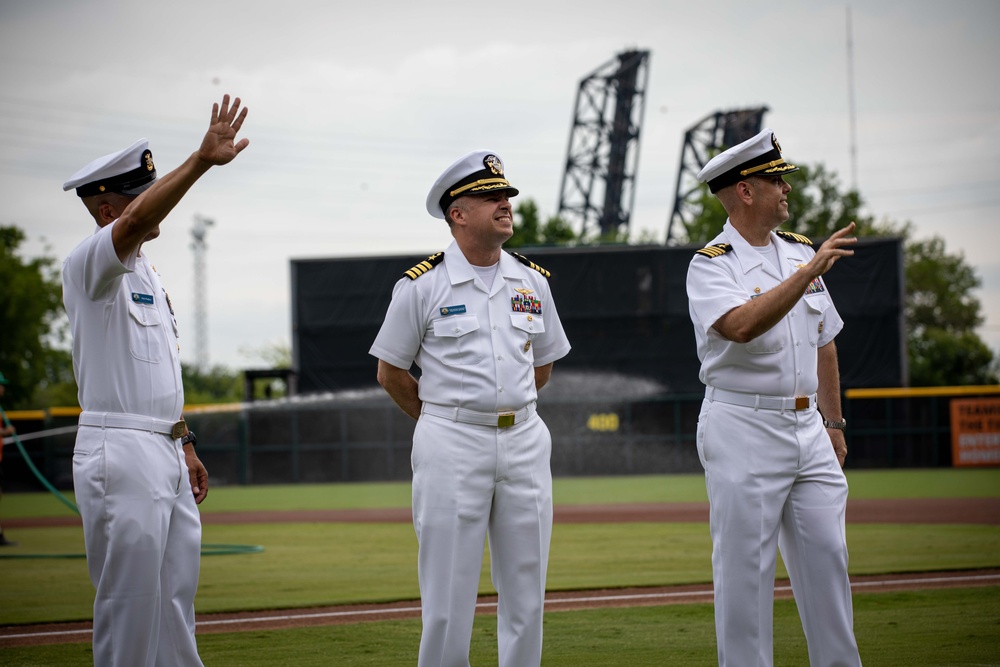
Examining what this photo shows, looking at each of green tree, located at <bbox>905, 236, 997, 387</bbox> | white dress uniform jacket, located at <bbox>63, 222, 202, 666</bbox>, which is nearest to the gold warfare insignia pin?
white dress uniform jacket, located at <bbox>63, 222, 202, 666</bbox>

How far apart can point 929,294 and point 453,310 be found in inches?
3183

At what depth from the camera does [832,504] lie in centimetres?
500

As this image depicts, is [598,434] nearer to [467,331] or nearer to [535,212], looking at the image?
[467,331]

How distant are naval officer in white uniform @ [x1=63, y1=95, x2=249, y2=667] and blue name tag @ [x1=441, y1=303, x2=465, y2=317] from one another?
1.20 m

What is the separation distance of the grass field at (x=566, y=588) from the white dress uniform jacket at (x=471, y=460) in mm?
2189

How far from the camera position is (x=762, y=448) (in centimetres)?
500

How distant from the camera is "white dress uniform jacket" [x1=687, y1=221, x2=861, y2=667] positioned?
16.3 feet

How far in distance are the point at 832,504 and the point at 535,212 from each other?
55040 mm

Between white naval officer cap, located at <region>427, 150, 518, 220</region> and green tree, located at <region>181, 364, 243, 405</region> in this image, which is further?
green tree, located at <region>181, 364, 243, 405</region>

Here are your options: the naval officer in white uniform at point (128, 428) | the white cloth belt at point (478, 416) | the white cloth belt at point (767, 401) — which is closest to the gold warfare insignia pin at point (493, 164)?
the white cloth belt at point (478, 416)

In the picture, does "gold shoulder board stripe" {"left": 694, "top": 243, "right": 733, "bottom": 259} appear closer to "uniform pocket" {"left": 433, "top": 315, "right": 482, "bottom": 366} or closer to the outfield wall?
"uniform pocket" {"left": 433, "top": 315, "right": 482, "bottom": 366}

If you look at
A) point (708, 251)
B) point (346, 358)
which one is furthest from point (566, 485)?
point (708, 251)

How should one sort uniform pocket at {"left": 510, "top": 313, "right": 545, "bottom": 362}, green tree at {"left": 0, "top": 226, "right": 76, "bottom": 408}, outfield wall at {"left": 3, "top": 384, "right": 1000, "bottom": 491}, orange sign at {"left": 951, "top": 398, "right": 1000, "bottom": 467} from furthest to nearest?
green tree at {"left": 0, "top": 226, "right": 76, "bottom": 408}, outfield wall at {"left": 3, "top": 384, "right": 1000, "bottom": 491}, orange sign at {"left": 951, "top": 398, "right": 1000, "bottom": 467}, uniform pocket at {"left": 510, "top": 313, "right": 545, "bottom": 362}

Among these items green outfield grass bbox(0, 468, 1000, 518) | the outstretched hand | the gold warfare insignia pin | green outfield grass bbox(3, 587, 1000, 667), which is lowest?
green outfield grass bbox(0, 468, 1000, 518)
